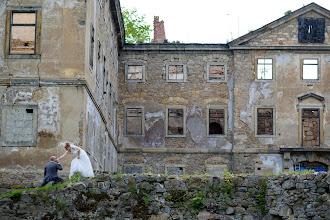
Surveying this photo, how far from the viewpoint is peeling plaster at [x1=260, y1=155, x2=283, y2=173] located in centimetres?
4112

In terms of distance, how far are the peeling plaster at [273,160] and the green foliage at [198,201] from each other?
1996 cm

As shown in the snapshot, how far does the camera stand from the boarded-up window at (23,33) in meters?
27.9

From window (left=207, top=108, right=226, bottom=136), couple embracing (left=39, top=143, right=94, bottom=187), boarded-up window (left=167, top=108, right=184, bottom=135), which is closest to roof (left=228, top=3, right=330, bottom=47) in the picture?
window (left=207, top=108, right=226, bottom=136)

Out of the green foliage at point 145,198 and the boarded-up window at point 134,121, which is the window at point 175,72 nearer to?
the boarded-up window at point 134,121

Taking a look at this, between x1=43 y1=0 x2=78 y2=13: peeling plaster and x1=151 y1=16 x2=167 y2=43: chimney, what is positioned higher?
x1=151 y1=16 x2=167 y2=43: chimney

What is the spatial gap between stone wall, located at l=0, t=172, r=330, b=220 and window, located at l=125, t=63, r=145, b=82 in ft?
70.2

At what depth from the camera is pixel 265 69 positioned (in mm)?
42469

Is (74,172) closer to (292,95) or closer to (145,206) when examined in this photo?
(145,206)

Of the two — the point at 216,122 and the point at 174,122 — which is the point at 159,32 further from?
the point at 216,122

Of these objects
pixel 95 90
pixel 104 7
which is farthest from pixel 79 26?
pixel 104 7

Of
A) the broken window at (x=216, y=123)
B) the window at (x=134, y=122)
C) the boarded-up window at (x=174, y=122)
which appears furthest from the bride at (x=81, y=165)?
the broken window at (x=216, y=123)

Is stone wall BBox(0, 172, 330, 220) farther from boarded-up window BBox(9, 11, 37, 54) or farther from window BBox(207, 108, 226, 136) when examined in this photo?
window BBox(207, 108, 226, 136)

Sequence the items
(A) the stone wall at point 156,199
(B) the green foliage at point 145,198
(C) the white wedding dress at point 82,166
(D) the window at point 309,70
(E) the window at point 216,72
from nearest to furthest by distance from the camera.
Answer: (A) the stone wall at point 156,199, (B) the green foliage at point 145,198, (C) the white wedding dress at point 82,166, (D) the window at point 309,70, (E) the window at point 216,72

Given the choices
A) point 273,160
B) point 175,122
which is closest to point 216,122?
point 175,122
